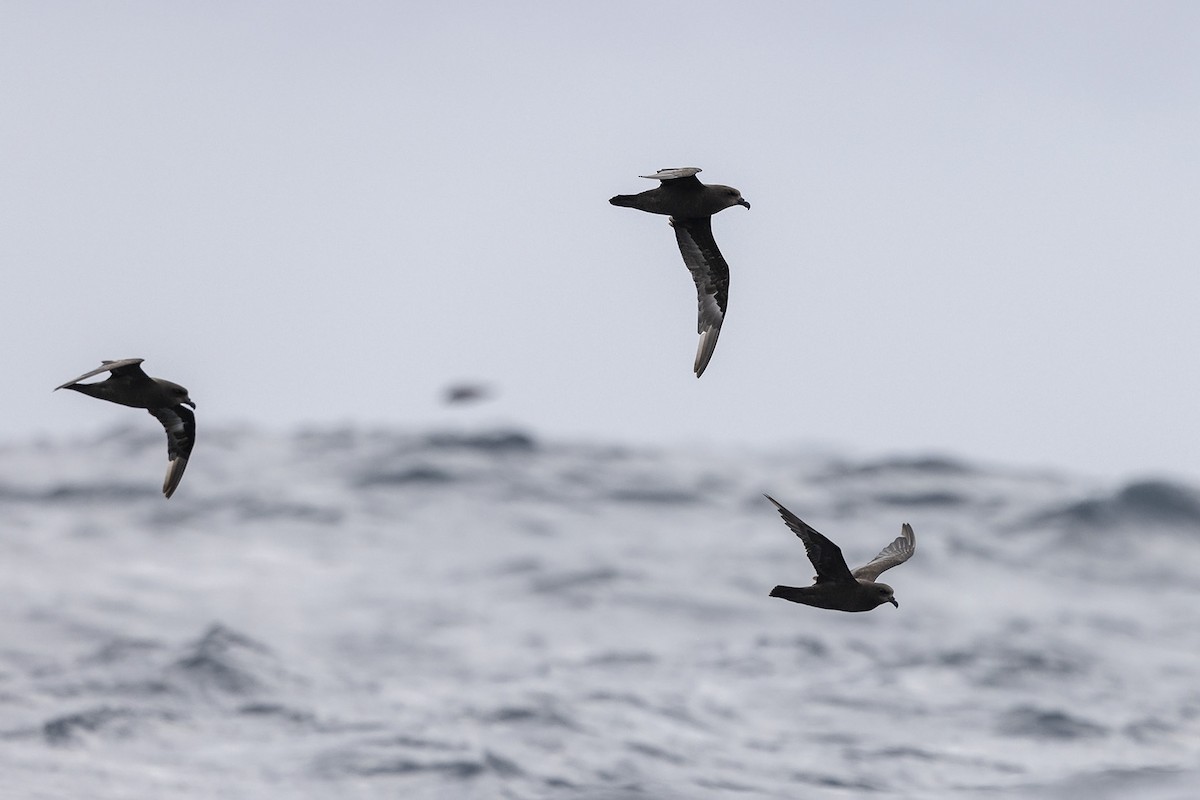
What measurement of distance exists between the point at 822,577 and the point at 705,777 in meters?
41.5

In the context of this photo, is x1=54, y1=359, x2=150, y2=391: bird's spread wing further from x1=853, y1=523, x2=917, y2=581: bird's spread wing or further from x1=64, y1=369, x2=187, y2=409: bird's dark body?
x1=853, y1=523, x2=917, y2=581: bird's spread wing

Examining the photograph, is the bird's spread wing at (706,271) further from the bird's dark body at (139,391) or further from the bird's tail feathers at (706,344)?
the bird's dark body at (139,391)

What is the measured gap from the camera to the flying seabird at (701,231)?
40.9ft

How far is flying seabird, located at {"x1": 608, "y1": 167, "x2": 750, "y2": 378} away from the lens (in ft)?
40.9

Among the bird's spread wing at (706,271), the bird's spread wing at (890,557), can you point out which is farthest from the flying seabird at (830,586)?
the bird's spread wing at (706,271)

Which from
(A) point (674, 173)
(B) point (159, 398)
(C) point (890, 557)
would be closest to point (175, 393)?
(B) point (159, 398)

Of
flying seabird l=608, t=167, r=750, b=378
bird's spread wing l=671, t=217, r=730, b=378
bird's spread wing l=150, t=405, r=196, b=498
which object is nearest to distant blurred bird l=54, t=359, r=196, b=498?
bird's spread wing l=150, t=405, r=196, b=498

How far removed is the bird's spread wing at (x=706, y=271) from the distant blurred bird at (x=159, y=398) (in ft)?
13.5

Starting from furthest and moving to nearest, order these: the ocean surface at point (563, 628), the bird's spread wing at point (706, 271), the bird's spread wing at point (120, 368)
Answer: the ocean surface at point (563, 628) < the bird's spread wing at point (706, 271) < the bird's spread wing at point (120, 368)

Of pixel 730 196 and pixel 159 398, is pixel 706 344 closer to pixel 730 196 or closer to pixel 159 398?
pixel 730 196

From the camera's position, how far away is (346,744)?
55844 mm

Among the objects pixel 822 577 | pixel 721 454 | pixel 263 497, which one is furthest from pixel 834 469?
pixel 822 577

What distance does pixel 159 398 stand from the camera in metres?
11.8

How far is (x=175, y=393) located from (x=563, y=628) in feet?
199
